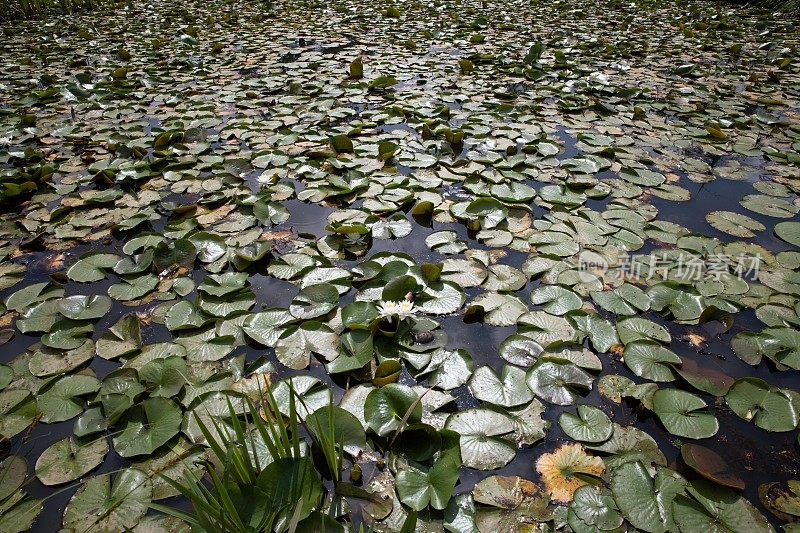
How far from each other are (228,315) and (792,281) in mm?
3019

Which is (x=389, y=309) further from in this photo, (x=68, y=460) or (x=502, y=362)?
(x=68, y=460)

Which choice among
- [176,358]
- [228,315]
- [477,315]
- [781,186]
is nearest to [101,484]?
[176,358]

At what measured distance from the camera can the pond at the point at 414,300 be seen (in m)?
1.57

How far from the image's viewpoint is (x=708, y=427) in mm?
1742

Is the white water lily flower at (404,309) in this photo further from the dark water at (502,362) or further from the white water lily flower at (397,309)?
the dark water at (502,362)

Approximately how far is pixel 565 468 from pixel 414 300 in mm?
1056

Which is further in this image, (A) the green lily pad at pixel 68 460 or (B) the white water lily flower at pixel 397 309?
(B) the white water lily flower at pixel 397 309

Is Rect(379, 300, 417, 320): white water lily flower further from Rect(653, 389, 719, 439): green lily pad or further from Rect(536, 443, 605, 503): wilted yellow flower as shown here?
Rect(653, 389, 719, 439): green lily pad

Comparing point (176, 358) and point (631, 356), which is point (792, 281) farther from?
point (176, 358)

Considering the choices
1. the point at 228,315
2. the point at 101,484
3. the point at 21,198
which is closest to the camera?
the point at 101,484

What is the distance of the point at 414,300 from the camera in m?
2.34

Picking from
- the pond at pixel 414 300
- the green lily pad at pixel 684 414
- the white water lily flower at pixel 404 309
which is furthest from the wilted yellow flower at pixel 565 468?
the white water lily flower at pixel 404 309

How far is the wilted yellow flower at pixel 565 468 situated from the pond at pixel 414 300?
0.01 metres

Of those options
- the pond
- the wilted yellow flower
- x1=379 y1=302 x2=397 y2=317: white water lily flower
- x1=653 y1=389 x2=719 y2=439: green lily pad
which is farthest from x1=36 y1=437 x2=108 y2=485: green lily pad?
x1=653 y1=389 x2=719 y2=439: green lily pad
